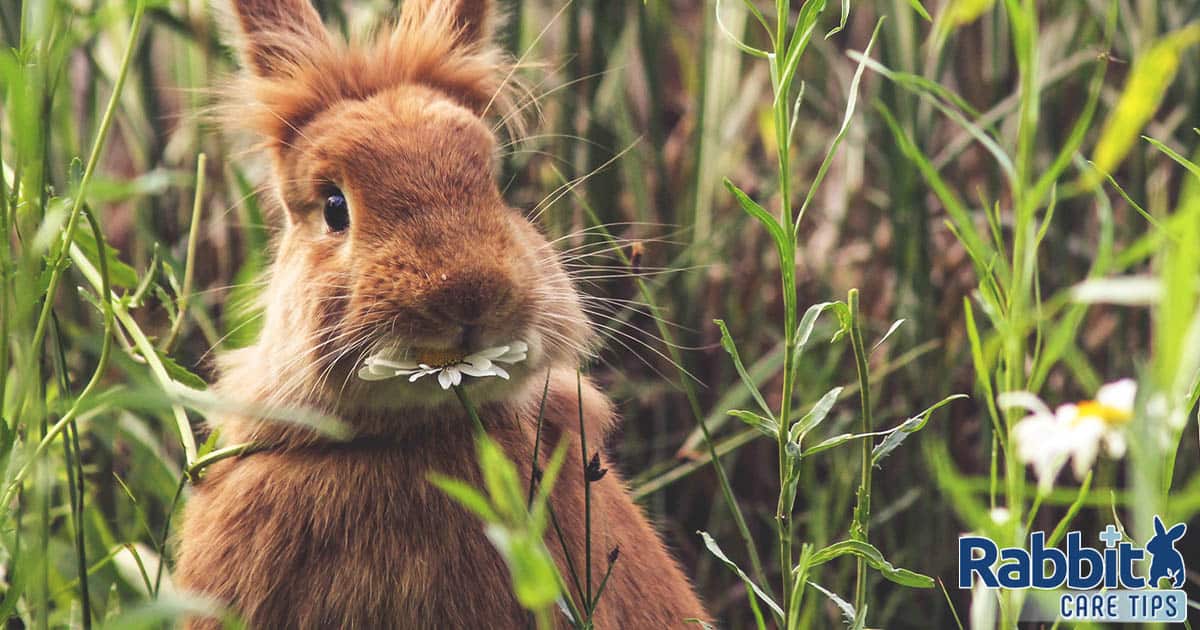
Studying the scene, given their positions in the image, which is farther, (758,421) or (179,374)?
(179,374)

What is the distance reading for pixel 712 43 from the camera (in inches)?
107

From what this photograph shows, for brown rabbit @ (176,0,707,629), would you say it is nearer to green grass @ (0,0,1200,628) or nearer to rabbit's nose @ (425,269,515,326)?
rabbit's nose @ (425,269,515,326)

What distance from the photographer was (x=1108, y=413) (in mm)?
968

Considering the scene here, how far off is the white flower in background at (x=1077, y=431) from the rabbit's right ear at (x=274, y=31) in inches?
43.4

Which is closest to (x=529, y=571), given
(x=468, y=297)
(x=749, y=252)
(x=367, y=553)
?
(x=468, y=297)

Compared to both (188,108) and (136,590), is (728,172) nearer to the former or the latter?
(188,108)

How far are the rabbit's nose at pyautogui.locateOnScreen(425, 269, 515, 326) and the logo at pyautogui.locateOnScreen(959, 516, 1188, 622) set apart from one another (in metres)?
0.56

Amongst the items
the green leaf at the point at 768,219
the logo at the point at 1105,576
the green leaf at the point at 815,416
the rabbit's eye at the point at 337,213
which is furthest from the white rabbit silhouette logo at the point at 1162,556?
the rabbit's eye at the point at 337,213

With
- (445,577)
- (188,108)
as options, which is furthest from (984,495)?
(188,108)

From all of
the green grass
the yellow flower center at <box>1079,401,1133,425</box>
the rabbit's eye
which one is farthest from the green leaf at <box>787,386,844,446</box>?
the green grass

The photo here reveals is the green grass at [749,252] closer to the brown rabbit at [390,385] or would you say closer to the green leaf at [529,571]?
the brown rabbit at [390,385]

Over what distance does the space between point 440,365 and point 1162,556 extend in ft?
2.45

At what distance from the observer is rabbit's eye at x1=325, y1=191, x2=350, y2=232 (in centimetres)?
151

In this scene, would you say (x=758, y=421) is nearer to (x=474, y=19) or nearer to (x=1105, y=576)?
(x=1105, y=576)
